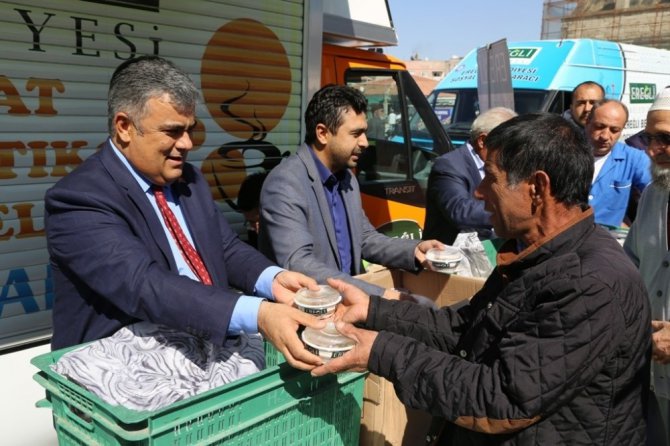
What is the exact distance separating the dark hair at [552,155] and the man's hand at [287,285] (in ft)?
2.72

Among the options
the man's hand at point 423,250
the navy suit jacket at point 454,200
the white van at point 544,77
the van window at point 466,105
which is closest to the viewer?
the man's hand at point 423,250

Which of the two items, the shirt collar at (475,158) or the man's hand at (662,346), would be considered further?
the shirt collar at (475,158)

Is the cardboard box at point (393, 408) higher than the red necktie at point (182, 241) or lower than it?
lower

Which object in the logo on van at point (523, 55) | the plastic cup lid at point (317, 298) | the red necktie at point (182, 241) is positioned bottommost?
the plastic cup lid at point (317, 298)

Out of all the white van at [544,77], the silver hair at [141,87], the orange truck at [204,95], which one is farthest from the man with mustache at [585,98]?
the silver hair at [141,87]

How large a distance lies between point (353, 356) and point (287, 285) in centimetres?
54

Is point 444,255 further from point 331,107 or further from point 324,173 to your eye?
point 331,107

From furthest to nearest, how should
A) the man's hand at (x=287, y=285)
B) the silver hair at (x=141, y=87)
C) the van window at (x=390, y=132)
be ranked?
the van window at (x=390, y=132)
the man's hand at (x=287, y=285)
the silver hair at (x=141, y=87)

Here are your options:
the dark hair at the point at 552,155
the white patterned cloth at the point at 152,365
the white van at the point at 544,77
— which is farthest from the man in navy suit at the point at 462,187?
the white van at the point at 544,77

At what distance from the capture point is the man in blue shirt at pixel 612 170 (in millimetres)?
4324

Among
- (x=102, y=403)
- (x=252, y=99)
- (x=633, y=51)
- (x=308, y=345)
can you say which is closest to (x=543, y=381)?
(x=308, y=345)

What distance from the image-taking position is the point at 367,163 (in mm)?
5172

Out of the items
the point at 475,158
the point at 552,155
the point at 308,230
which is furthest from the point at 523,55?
the point at 552,155

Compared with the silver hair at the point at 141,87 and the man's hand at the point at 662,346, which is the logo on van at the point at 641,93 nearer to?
the man's hand at the point at 662,346
